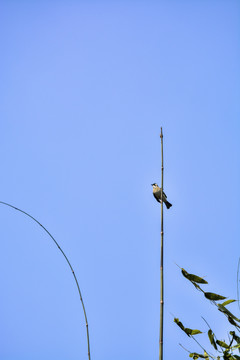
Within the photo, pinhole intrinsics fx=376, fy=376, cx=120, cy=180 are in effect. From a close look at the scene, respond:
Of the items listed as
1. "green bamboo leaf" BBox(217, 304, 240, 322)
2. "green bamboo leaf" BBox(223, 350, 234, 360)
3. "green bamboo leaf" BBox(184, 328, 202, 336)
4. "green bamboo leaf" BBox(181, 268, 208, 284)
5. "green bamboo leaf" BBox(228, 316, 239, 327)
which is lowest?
"green bamboo leaf" BBox(223, 350, 234, 360)

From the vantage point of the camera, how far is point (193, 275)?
1776mm

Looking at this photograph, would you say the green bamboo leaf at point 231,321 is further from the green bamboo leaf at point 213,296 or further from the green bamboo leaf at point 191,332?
the green bamboo leaf at point 191,332

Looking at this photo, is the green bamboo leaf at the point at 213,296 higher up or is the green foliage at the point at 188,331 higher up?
the green bamboo leaf at the point at 213,296

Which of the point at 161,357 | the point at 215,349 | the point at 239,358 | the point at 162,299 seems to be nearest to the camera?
the point at 161,357

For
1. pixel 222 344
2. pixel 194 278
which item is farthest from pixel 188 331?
pixel 194 278

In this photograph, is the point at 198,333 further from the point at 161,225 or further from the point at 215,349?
the point at 161,225

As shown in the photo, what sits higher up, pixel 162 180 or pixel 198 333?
pixel 162 180

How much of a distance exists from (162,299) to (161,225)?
1.25 ft

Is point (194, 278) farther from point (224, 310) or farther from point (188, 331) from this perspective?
point (188, 331)

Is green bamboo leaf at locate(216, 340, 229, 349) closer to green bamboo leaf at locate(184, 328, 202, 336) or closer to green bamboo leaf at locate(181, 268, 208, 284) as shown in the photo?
green bamboo leaf at locate(184, 328, 202, 336)

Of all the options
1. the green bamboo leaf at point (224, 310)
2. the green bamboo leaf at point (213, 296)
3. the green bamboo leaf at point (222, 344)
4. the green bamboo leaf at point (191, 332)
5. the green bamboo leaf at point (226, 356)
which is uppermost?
the green bamboo leaf at point (213, 296)

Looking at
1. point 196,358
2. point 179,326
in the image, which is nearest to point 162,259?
point 179,326

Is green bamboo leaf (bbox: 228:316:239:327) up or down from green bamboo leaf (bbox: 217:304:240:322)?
down

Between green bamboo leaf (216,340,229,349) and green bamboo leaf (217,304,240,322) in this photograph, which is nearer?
green bamboo leaf (217,304,240,322)
